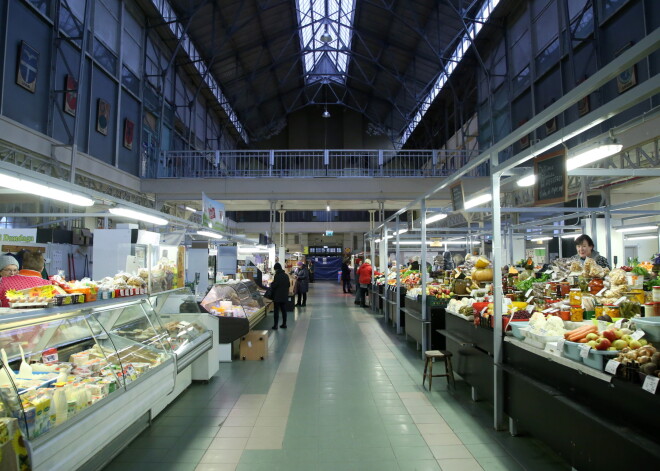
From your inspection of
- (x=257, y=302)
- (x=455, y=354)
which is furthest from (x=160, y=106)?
(x=455, y=354)

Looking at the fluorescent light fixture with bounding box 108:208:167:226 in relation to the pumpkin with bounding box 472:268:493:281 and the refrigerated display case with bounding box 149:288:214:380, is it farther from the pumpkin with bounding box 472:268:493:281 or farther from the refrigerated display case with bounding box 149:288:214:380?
the pumpkin with bounding box 472:268:493:281

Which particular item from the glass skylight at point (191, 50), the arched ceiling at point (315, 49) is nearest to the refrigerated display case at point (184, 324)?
the glass skylight at point (191, 50)

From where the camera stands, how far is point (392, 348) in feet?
26.4

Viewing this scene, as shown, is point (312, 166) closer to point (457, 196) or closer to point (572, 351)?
point (457, 196)

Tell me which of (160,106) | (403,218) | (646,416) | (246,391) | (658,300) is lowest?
(246,391)

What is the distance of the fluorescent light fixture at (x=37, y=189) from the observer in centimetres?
375

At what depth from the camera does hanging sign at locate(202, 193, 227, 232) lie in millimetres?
8805

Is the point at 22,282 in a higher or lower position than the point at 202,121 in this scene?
lower

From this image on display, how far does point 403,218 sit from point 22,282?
2592cm

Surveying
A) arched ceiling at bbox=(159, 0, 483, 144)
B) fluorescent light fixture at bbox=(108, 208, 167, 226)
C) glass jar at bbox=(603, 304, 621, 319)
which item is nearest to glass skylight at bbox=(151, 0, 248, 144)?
arched ceiling at bbox=(159, 0, 483, 144)

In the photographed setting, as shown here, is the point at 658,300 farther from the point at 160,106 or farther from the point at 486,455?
the point at 160,106

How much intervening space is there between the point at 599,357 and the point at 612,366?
150mm

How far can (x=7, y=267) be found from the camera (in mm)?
4719

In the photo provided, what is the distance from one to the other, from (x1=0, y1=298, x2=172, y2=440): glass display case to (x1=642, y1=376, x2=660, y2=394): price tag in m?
3.39
